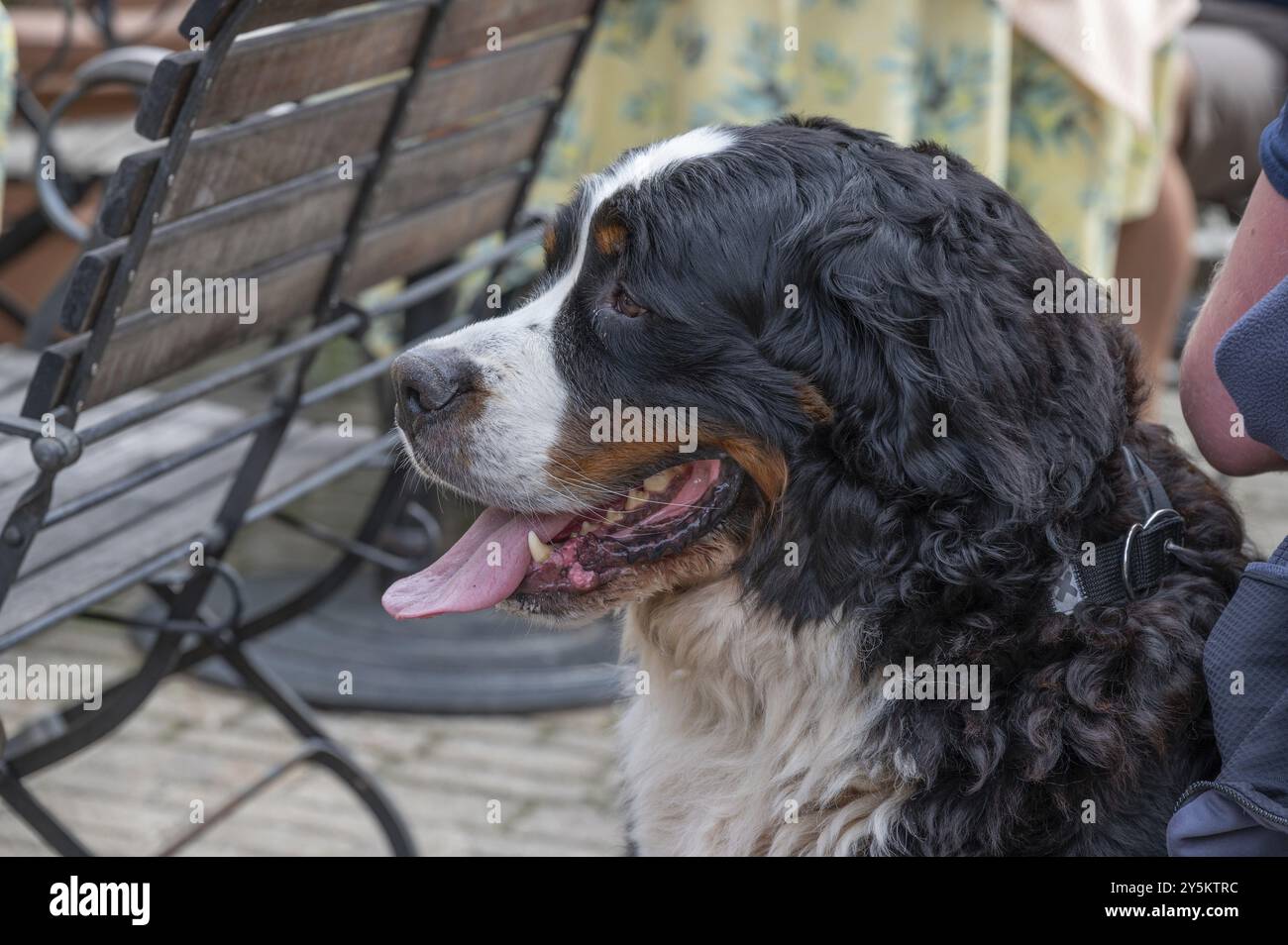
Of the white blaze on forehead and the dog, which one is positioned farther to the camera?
the white blaze on forehead

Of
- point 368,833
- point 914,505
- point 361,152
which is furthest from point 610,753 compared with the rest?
point 914,505

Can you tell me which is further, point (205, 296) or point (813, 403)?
point (205, 296)

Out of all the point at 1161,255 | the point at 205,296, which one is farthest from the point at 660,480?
the point at 1161,255

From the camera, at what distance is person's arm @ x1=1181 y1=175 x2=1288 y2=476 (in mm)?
1977

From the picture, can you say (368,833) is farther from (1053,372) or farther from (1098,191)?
(1098,191)

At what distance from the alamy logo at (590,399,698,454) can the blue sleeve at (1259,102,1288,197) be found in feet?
2.64

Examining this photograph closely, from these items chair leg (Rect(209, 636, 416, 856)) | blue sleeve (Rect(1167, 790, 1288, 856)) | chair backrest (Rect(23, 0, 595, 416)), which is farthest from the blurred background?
blue sleeve (Rect(1167, 790, 1288, 856))

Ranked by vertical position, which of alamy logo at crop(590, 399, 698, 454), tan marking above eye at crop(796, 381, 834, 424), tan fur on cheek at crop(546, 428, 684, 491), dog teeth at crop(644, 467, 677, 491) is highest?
tan marking above eye at crop(796, 381, 834, 424)

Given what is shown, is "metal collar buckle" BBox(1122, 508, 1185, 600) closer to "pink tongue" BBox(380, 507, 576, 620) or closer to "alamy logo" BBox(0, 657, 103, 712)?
"pink tongue" BBox(380, 507, 576, 620)

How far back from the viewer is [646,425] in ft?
6.97

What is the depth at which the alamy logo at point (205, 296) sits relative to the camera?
89.3 inches

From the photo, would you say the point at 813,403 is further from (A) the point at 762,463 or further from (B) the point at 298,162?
(B) the point at 298,162

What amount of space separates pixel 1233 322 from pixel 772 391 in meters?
0.64

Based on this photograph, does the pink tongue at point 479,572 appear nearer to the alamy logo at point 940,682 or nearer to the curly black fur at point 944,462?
the curly black fur at point 944,462
